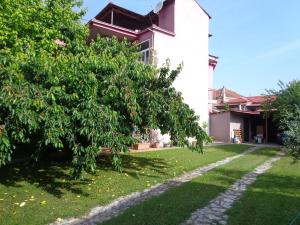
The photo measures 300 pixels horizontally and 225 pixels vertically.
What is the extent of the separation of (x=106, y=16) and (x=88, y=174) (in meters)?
17.2

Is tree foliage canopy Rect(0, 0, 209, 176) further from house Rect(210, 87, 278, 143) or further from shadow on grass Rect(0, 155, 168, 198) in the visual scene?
house Rect(210, 87, 278, 143)

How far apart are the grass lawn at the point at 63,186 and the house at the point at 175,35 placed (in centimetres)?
967

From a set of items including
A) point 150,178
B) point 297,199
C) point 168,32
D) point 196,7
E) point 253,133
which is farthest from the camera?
point 253,133

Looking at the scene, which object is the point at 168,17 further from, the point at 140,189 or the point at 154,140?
the point at 140,189

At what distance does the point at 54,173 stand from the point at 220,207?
603 centimetres

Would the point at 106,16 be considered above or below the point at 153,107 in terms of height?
above

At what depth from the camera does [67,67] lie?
8.97m

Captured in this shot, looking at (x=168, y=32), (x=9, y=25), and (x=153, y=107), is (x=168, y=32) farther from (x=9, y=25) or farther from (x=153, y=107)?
(x=153, y=107)

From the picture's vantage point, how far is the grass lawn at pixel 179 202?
6848 millimetres

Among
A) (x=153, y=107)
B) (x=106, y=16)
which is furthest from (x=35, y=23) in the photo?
(x=106, y=16)

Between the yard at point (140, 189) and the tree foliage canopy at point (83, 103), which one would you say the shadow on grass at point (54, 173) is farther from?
the tree foliage canopy at point (83, 103)

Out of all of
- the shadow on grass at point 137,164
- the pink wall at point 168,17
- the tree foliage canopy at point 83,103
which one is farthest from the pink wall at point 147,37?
the shadow on grass at point 137,164

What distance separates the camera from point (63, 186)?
31.6ft

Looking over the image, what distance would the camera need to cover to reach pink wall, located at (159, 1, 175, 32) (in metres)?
22.8
